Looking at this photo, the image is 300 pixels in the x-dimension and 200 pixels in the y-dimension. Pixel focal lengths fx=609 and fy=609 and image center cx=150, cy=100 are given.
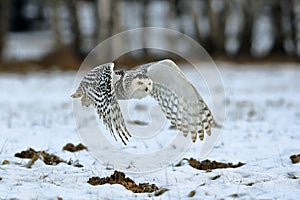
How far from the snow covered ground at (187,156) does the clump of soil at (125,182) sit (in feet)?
0.31

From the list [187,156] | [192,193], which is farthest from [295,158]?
[192,193]

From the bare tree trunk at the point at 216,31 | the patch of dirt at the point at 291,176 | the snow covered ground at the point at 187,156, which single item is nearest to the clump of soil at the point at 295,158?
the snow covered ground at the point at 187,156

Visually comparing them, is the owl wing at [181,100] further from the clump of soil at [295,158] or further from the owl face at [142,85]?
the clump of soil at [295,158]

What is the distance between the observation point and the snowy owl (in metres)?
6.80

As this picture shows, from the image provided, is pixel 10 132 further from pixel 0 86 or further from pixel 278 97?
pixel 0 86

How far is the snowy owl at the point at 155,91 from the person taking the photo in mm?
6805

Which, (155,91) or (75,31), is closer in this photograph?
(155,91)

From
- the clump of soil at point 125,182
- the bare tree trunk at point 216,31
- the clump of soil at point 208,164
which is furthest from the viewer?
the bare tree trunk at point 216,31

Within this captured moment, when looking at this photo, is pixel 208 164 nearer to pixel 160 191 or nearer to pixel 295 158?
pixel 295 158

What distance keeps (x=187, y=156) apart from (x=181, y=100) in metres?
0.83

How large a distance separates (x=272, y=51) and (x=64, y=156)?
21261 millimetres

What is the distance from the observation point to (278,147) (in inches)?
320

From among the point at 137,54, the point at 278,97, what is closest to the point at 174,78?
the point at 278,97

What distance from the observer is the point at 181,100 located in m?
7.38
